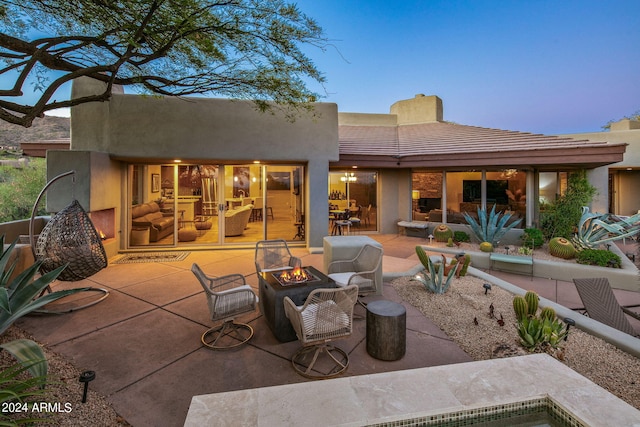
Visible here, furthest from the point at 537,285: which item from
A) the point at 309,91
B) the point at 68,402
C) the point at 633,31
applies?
the point at 633,31

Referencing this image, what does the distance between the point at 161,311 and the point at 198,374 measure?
202 cm

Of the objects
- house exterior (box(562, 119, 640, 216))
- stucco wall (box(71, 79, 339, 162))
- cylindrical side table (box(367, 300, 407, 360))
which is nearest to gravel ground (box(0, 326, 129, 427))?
cylindrical side table (box(367, 300, 407, 360))

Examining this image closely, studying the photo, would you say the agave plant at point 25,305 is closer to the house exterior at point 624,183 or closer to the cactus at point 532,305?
the cactus at point 532,305

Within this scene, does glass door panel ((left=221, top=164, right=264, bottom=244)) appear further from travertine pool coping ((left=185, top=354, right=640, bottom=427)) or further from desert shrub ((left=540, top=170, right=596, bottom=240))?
desert shrub ((left=540, top=170, right=596, bottom=240))

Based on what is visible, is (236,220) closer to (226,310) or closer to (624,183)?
(226,310)

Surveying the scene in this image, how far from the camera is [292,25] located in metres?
4.91

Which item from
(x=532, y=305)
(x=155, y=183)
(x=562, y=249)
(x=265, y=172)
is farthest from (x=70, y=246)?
(x=562, y=249)

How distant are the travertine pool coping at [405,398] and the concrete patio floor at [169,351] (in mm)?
630

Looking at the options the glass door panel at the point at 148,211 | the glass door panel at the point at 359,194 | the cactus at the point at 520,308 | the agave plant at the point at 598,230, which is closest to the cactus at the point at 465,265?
the cactus at the point at 520,308

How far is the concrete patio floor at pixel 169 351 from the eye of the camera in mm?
2840

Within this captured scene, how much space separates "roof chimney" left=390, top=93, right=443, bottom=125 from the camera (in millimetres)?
15625

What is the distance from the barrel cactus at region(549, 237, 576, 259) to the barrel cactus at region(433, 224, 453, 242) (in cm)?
274

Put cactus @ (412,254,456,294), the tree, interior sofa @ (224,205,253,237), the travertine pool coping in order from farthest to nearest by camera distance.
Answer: interior sofa @ (224,205,253,237)
cactus @ (412,254,456,294)
the tree
the travertine pool coping

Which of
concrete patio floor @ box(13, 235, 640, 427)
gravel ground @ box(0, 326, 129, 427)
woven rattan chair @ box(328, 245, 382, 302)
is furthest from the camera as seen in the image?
woven rattan chair @ box(328, 245, 382, 302)
